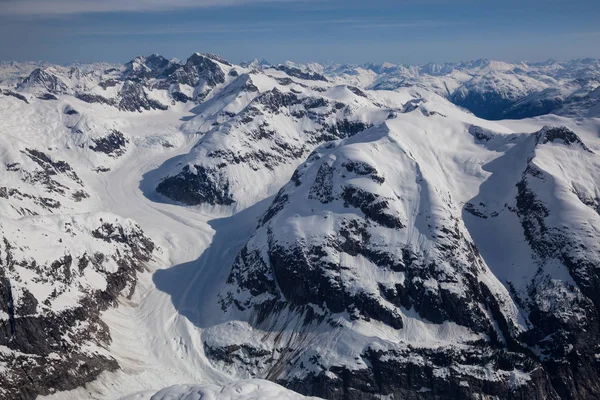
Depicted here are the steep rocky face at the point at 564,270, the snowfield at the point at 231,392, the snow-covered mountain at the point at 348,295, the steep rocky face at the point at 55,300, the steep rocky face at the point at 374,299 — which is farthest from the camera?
the steep rocky face at the point at 564,270

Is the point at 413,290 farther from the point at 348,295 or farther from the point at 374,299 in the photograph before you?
the point at 348,295

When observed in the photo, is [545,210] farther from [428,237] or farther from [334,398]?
[334,398]

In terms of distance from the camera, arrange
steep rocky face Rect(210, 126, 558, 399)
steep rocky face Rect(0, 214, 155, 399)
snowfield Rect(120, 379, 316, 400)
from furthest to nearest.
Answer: steep rocky face Rect(210, 126, 558, 399) < steep rocky face Rect(0, 214, 155, 399) < snowfield Rect(120, 379, 316, 400)

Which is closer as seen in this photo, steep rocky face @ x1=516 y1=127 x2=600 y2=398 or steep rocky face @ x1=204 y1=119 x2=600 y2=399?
steep rocky face @ x1=204 y1=119 x2=600 y2=399

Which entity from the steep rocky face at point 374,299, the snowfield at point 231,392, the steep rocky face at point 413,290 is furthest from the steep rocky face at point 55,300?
the snowfield at point 231,392

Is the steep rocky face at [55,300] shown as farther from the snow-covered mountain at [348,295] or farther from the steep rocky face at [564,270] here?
the steep rocky face at [564,270]

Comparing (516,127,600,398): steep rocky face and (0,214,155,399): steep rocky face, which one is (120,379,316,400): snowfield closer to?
(0,214,155,399): steep rocky face

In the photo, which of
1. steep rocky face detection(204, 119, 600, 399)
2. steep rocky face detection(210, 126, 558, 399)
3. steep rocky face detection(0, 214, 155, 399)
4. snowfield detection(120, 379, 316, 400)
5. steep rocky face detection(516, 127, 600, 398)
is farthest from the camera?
steep rocky face detection(516, 127, 600, 398)

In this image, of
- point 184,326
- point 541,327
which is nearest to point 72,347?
point 184,326

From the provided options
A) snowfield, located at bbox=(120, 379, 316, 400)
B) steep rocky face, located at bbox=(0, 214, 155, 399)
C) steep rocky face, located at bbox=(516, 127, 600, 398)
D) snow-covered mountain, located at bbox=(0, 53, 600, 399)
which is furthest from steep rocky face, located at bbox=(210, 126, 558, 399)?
snowfield, located at bbox=(120, 379, 316, 400)
